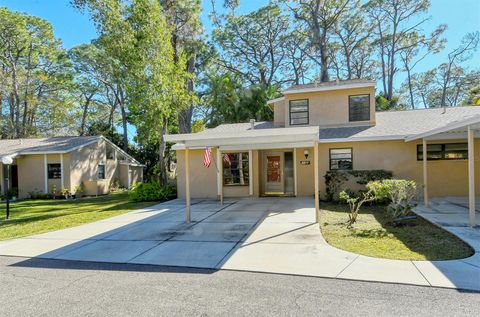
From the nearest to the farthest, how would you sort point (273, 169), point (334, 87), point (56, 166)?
point (334, 87) < point (273, 169) < point (56, 166)

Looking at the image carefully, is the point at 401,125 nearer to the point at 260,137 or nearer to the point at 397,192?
the point at 397,192

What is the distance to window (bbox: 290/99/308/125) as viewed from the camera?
1505cm

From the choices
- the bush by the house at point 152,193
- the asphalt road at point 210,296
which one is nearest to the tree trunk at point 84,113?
the bush by the house at point 152,193

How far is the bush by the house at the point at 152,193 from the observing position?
15.0 metres

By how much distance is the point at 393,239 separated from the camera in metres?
6.59

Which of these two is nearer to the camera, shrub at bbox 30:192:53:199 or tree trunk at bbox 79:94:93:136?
shrub at bbox 30:192:53:199

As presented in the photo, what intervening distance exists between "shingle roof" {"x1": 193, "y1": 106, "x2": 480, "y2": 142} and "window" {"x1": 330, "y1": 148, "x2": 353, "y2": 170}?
27.7 inches

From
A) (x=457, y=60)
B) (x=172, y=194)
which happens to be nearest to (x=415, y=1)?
(x=457, y=60)

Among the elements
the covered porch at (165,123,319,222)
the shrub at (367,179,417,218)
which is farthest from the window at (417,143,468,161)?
the shrub at (367,179,417,218)

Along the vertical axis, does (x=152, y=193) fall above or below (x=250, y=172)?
below

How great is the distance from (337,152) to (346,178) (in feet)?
4.74

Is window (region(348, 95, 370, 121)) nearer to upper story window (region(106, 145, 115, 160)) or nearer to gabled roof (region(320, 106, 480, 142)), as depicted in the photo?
gabled roof (region(320, 106, 480, 142))

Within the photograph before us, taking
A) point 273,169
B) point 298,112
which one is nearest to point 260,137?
point 273,169

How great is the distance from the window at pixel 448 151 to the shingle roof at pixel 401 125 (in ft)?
2.80
